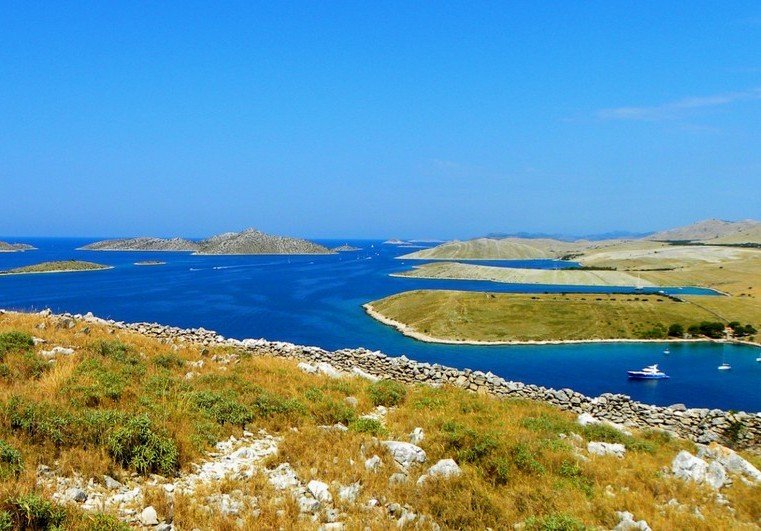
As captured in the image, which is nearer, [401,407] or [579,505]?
[579,505]

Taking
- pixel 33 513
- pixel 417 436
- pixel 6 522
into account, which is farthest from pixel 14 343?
pixel 417 436

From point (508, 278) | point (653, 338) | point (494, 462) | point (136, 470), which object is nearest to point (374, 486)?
point (494, 462)

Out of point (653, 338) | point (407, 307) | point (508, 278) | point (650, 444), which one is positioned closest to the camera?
point (650, 444)

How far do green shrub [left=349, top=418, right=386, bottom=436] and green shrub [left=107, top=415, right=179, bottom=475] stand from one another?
5008 millimetres

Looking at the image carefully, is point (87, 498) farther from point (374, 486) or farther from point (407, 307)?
point (407, 307)

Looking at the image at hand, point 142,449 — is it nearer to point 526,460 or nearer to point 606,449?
point 526,460

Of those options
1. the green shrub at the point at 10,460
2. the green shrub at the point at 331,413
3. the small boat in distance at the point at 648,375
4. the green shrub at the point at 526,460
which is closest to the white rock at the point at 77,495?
the green shrub at the point at 10,460

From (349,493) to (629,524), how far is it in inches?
220

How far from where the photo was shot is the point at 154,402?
13172 mm

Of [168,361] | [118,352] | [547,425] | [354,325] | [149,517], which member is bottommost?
[354,325]

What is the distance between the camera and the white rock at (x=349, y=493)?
924 centimetres

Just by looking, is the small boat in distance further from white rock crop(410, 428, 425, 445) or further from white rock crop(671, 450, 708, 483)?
white rock crop(410, 428, 425, 445)

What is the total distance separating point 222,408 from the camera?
13.6 m

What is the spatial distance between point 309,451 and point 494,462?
462 cm
